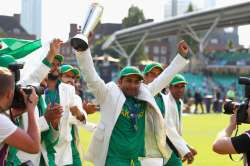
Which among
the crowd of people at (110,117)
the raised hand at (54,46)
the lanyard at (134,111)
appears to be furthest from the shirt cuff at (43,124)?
the lanyard at (134,111)

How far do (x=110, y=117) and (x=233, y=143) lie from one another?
2.90 m

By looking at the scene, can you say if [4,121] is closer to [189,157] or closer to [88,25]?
[88,25]

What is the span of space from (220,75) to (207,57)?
541cm

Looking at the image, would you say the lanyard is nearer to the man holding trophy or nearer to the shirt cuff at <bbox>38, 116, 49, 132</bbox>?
the man holding trophy

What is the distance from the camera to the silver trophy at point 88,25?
20.1ft

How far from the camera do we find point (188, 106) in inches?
1690

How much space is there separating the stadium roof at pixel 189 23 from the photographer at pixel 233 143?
44.6 m

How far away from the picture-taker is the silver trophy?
20.1 ft

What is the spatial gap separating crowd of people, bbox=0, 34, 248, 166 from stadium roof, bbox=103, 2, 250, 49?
133 feet

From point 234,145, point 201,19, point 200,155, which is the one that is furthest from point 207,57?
point 234,145

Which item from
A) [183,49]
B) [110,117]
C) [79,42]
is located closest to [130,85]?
[110,117]

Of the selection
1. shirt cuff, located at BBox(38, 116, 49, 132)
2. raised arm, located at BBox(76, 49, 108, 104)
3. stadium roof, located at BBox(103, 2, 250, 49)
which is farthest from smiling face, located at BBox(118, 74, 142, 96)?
stadium roof, located at BBox(103, 2, 250, 49)

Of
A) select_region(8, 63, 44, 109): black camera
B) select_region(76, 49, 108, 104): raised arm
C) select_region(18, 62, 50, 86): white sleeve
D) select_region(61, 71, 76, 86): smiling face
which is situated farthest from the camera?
select_region(61, 71, 76, 86): smiling face

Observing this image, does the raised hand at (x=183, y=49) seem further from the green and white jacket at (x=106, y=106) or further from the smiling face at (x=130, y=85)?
the smiling face at (x=130, y=85)
